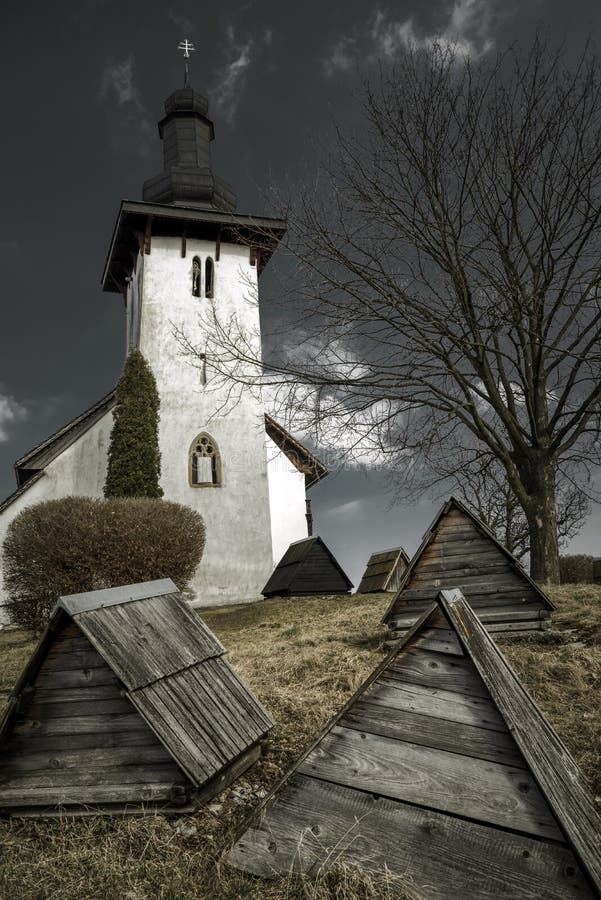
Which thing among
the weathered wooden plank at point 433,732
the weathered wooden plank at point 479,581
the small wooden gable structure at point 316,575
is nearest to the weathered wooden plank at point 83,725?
the weathered wooden plank at point 433,732

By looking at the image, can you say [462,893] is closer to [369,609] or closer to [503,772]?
[503,772]

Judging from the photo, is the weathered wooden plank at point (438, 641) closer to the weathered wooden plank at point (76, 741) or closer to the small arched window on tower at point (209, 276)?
the weathered wooden plank at point (76, 741)

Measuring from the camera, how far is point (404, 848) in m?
2.35

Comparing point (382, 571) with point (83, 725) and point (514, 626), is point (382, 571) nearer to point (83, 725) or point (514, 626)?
point (514, 626)

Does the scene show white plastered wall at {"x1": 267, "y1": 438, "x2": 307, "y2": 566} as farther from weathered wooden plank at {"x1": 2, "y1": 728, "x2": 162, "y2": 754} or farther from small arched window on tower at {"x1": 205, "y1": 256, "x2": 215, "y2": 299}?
weathered wooden plank at {"x1": 2, "y1": 728, "x2": 162, "y2": 754}

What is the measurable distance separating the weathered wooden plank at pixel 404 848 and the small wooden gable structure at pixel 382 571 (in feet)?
47.2

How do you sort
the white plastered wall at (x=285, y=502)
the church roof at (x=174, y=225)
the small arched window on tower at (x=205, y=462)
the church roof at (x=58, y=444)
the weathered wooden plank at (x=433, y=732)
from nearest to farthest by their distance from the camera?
the weathered wooden plank at (x=433, y=732) → the church roof at (x=58, y=444) → the small arched window on tower at (x=205, y=462) → the church roof at (x=174, y=225) → the white plastered wall at (x=285, y=502)

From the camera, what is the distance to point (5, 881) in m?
2.59

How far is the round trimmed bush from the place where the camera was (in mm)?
12977

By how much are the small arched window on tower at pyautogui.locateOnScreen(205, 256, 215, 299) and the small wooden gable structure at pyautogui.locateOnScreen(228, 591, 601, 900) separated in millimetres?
21708

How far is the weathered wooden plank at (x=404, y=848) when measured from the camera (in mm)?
2115

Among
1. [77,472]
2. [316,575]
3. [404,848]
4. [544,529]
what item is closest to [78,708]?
[404,848]

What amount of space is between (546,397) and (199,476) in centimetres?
1242

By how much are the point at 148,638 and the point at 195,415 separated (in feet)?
59.2
